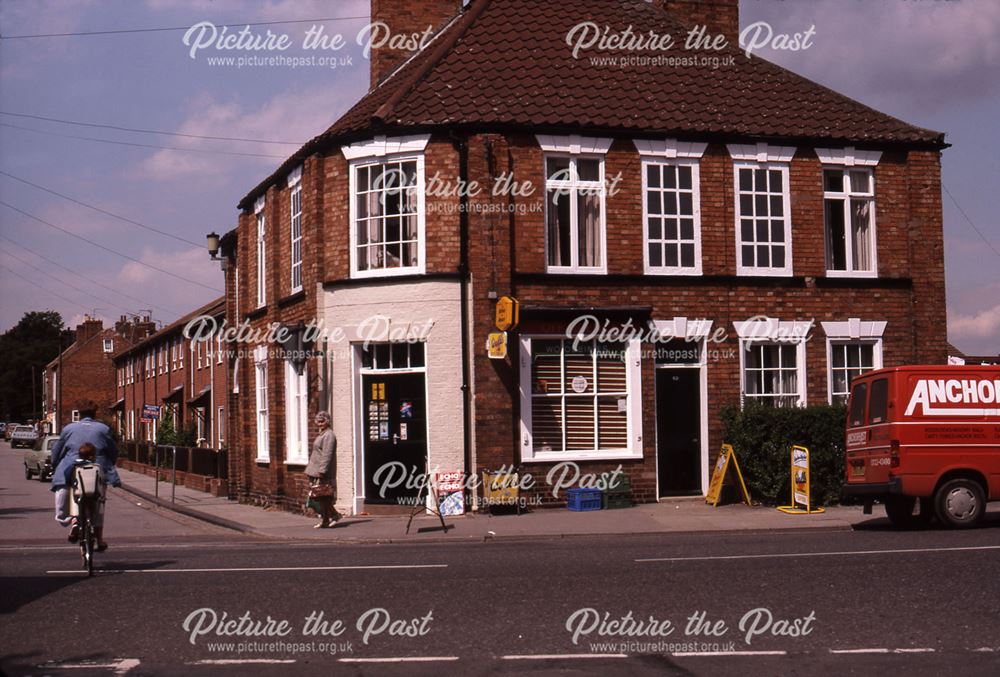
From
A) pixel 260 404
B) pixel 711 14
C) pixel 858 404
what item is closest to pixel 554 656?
pixel 858 404

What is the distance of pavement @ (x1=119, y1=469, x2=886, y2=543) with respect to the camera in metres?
17.5

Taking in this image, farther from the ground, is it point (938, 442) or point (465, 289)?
point (465, 289)

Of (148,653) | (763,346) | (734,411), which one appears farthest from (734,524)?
(148,653)

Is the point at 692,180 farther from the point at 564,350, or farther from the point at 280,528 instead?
the point at 280,528

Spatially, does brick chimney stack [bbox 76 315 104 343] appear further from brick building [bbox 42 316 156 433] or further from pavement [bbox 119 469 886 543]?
pavement [bbox 119 469 886 543]

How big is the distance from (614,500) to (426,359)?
4324 mm

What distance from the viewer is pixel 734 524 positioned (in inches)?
710

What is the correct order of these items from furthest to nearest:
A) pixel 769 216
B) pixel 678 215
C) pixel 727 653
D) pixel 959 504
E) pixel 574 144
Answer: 1. pixel 769 216
2. pixel 678 215
3. pixel 574 144
4. pixel 959 504
5. pixel 727 653

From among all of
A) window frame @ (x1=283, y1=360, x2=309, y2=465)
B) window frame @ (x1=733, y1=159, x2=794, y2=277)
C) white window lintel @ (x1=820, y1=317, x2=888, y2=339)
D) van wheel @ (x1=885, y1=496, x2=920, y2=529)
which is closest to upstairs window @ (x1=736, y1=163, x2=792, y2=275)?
window frame @ (x1=733, y1=159, x2=794, y2=277)

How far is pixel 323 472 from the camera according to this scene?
2023 centimetres

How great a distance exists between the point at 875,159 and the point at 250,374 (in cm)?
1508

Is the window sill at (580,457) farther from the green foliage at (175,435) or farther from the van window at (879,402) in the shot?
the green foliage at (175,435)

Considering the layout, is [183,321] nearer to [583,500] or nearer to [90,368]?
[583,500]

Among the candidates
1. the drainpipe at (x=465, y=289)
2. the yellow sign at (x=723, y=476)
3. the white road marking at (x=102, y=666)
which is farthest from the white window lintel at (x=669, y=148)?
the white road marking at (x=102, y=666)
